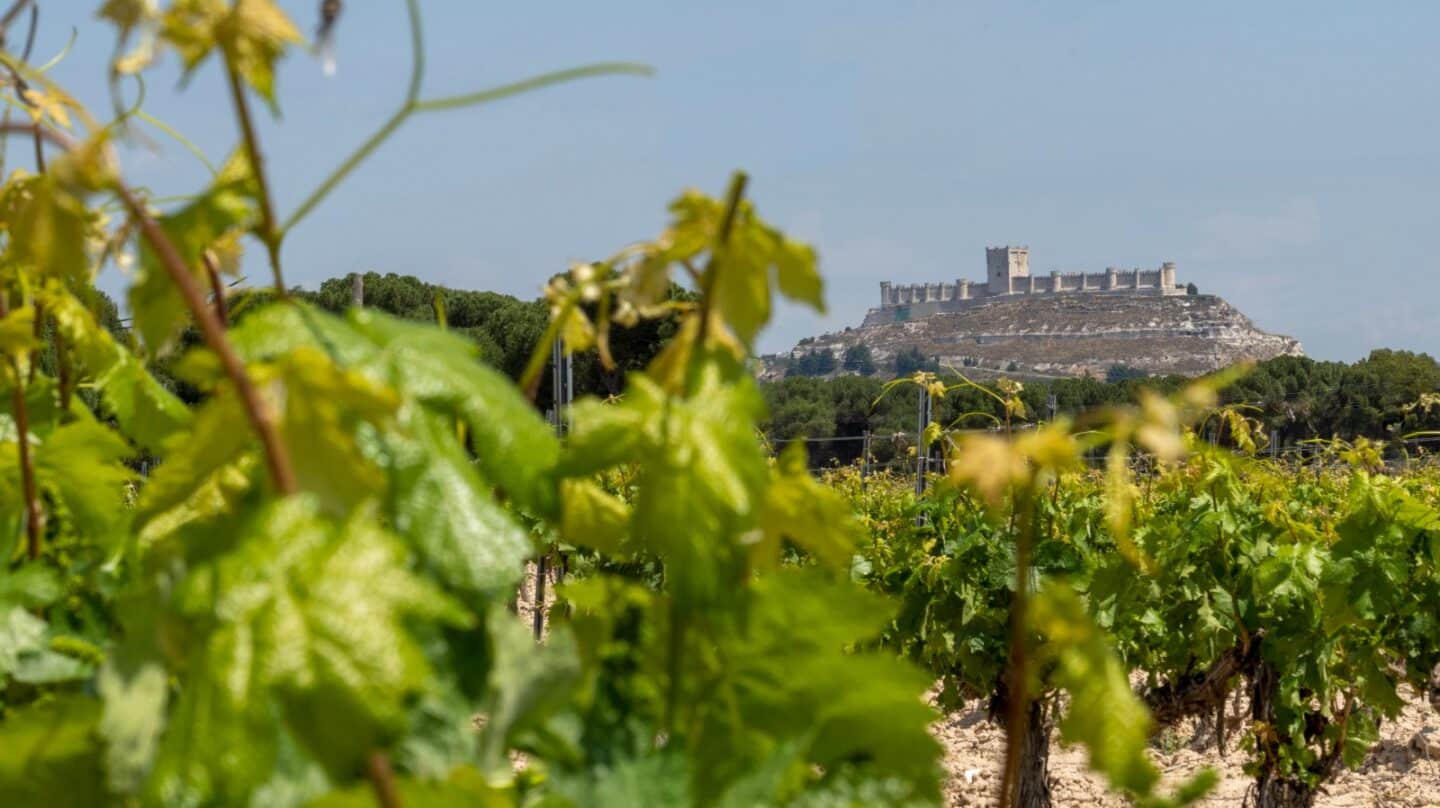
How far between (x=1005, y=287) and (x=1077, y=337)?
2359 centimetres

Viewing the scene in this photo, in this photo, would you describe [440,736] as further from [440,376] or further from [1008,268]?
[1008,268]

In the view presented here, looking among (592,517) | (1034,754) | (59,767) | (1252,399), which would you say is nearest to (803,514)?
(592,517)

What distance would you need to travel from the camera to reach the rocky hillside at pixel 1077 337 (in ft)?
314

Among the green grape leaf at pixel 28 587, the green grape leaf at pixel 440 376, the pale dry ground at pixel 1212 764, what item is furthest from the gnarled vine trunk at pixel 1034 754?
the green grape leaf at pixel 440 376

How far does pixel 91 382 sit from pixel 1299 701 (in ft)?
17.2

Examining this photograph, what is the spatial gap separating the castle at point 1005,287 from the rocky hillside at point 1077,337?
4.84 m

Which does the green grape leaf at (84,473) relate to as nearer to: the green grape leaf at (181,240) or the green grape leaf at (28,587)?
the green grape leaf at (28,587)

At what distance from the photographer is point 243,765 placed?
1.87ft

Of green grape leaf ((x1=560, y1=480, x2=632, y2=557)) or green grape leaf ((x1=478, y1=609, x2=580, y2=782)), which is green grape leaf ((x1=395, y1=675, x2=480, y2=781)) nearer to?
green grape leaf ((x1=478, y1=609, x2=580, y2=782))

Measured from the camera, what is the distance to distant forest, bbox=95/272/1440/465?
3102 cm

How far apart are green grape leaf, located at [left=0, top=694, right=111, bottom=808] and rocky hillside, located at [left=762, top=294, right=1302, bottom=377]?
293 feet

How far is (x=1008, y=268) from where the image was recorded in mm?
127625

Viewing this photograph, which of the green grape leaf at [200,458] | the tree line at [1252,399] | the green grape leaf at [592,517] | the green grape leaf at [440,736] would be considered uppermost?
the tree line at [1252,399]

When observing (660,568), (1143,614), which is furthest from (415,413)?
(660,568)
